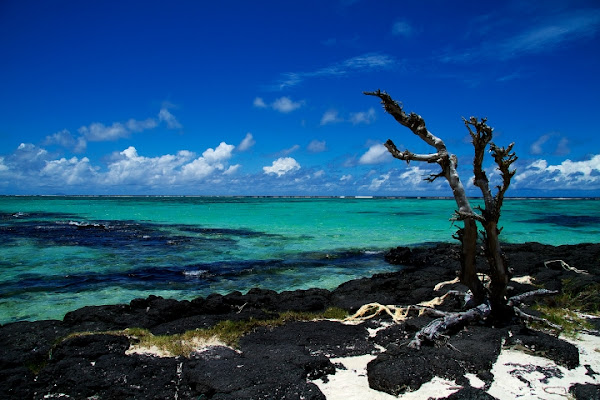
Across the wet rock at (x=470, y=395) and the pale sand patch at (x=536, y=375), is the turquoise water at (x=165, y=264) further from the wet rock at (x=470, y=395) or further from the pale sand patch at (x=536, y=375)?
the wet rock at (x=470, y=395)

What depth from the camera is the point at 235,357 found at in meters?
6.05

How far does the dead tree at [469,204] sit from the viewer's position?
6598mm

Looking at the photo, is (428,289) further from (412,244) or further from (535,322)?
(412,244)

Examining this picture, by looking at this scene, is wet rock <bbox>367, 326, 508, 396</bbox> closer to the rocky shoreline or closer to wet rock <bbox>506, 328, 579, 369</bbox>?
the rocky shoreline

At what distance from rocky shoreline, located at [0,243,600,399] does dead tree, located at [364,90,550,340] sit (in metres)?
0.37

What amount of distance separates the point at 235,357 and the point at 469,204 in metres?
4.67

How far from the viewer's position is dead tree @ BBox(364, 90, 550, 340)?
6598mm

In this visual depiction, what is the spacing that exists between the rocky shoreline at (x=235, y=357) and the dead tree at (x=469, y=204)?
1.22 ft

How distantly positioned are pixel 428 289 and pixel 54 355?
8.85m

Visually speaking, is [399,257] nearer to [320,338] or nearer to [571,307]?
[571,307]

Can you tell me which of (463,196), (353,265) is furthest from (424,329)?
(353,265)

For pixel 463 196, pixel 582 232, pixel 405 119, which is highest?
pixel 405 119

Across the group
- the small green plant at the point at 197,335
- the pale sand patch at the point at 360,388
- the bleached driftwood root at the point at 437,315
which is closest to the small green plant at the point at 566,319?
the bleached driftwood root at the point at 437,315

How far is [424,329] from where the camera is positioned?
21.7 feet
